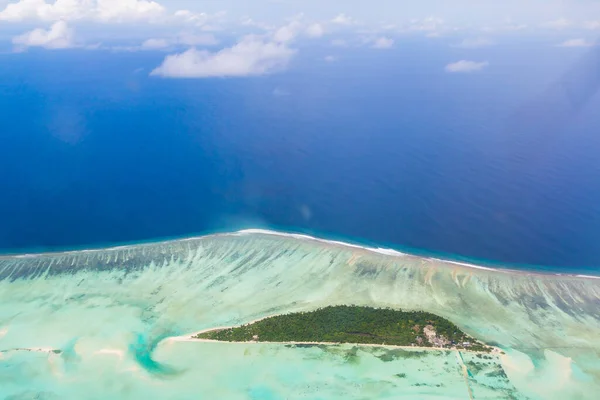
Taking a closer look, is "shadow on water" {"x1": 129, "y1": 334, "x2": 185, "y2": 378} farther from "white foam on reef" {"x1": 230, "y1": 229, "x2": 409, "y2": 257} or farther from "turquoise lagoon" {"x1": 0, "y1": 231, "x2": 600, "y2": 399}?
"white foam on reef" {"x1": 230, "y1": 229, "x2": 409, "y2": 257}

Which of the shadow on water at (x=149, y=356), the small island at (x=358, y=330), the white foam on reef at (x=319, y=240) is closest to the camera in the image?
the shadow on water at (x=149, y=356)

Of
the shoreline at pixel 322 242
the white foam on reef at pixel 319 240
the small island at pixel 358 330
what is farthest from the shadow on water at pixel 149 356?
the white foam on reef at pixel 319 240

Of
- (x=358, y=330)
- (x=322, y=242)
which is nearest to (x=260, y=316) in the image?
(x=358, y=330)

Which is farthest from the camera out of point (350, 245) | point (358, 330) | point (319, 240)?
point (319, 240)

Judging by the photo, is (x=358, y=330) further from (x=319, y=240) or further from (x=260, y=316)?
(x=319, y=240)

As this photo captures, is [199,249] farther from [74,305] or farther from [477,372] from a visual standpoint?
[477,372]

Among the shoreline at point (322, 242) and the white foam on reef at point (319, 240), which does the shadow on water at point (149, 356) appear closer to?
the shoreline at point (322, 242)
